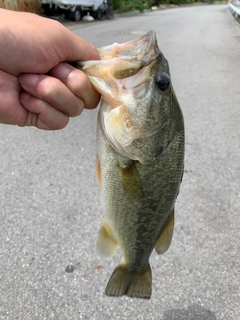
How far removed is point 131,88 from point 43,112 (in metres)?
0.34

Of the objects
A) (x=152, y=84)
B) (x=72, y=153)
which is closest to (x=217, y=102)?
(x=72, y=153)

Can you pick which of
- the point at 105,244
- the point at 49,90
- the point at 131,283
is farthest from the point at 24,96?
the point at 131,283

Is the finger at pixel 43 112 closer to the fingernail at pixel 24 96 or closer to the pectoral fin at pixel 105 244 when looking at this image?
the fingernail at pixel 24 96

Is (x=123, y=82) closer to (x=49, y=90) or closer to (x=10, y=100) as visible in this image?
(x=49, y=90)

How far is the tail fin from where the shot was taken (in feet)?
5.19

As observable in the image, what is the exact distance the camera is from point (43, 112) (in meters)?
1.36

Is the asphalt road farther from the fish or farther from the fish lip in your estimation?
the fish lip

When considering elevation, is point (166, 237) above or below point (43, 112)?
below

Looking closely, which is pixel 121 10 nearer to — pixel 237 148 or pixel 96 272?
pixel 237 148

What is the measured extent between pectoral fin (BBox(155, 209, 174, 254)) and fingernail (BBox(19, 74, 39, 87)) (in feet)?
2.41

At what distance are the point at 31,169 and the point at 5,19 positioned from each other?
219 cm

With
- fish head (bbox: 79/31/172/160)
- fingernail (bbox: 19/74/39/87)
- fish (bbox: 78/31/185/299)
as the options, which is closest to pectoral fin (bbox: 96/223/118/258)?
fish (bbox: 78/31/185/299)

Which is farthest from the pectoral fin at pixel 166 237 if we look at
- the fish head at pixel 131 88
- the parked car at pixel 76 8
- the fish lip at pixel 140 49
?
the parked car at pixel 76 8

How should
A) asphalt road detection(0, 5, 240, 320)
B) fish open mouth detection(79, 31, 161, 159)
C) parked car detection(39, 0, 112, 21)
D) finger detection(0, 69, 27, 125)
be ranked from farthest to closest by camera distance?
parked car detection(39, 0, 112, 21), asphalt road detection(0, 5, 240, 320), finger detection(0, 69, 27, 125), fish open mouth detection(79, 31, 161, 159)
